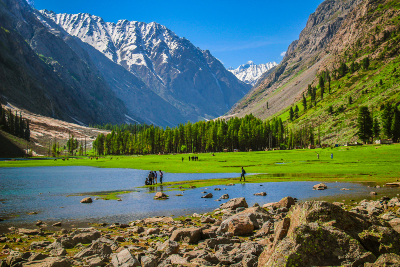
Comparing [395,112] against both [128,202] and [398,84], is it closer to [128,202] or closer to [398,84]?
[398,84]

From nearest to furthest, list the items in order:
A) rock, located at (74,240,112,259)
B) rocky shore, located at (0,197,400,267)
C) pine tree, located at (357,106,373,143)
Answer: rocky shore, located at (0,197,400,267) < rock, located at (74,240,112,259) < pine tree, located at (357,106,373,143)

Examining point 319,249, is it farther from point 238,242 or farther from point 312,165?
point 312,165

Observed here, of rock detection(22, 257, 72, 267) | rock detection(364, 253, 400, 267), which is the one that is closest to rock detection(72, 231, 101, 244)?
rock detection(22, 257, 72, 267)

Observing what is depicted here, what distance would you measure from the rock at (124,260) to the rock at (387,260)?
9.32 meters

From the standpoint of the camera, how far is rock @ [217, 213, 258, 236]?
18500mm

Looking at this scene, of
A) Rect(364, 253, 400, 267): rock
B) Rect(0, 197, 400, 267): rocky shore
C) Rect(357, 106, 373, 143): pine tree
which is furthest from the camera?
Rect(357, 106, 373, 143): pine tree

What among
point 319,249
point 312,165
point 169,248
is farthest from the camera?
point 312,165

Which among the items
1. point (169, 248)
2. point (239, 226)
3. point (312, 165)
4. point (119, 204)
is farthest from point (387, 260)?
point (312, 165)

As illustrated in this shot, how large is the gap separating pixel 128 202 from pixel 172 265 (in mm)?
22800

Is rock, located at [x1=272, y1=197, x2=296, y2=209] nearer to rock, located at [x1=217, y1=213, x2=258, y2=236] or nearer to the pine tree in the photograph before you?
rock, located at [x1=217, y1=213, x2=258, y2=236]

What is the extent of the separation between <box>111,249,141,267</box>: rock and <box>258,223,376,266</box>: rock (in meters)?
6.80

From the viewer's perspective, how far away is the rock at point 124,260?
1267cm

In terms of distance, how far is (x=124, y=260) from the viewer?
1301 cm

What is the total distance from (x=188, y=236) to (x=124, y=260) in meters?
5.15
